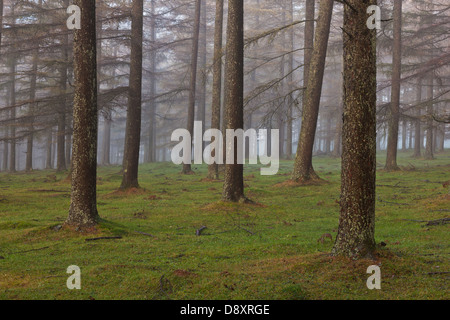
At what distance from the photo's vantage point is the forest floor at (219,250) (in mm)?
5117

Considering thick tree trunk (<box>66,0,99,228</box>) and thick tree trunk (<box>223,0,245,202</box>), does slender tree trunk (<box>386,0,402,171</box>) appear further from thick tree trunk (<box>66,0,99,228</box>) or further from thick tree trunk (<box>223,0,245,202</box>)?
thick tree trunk (<box>66,0,99,228</box>)

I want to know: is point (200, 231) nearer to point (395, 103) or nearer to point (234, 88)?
point (234, 88)

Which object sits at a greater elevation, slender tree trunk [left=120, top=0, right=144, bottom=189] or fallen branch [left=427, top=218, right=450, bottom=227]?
slender tree trunk [left=120, top=0, right=144, bottom=189]

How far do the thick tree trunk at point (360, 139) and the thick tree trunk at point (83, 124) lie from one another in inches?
224

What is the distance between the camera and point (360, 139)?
18.6 ft

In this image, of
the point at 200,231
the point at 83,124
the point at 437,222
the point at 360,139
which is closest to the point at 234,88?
the point at 200,231

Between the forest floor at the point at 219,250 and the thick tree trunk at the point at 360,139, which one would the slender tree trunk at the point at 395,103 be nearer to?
the forest floor at the point at 219,250

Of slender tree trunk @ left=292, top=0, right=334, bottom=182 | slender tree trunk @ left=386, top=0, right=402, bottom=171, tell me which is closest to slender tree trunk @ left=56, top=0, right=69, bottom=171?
slender tree trunk @ left=292, top=0, right=334, bottom=182

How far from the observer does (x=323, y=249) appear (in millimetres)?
7203

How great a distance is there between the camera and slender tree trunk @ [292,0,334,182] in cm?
1603

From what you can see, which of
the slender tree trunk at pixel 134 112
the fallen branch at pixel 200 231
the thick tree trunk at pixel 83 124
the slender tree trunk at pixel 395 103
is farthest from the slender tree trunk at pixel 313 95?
the thick tree trunk at pixel 83 124

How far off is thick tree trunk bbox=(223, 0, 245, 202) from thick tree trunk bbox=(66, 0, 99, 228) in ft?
13.9

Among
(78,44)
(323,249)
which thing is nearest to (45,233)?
(78,44)

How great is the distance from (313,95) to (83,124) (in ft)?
33.5
